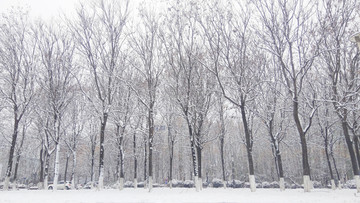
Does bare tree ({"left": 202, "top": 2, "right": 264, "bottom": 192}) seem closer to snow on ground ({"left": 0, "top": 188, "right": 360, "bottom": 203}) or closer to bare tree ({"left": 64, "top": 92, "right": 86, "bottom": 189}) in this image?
snow on ground ({"left": 0, "top": 188, "right": 360, "bottom": 203})

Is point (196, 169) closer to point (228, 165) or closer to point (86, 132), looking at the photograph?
point (86, 132)

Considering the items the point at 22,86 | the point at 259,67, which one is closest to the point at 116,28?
the point at 22,86

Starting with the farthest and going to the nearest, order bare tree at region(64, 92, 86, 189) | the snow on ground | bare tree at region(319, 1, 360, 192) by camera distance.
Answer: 1. bare tree at region(64, 92, 86, 189)
2. bare tree at region(319, 1, 360, 192)
3. the snow on ground

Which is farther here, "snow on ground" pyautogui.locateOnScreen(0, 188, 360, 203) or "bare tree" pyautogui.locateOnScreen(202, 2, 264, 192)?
"bare tree" pyautogui.locateOnScreen(202, 2, 264, 192)

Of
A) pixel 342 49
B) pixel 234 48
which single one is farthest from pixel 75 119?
pixel 342 49

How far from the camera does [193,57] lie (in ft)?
62.4

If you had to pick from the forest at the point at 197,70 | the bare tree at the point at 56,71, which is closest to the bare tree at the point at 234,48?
the forest at the point at 197,70

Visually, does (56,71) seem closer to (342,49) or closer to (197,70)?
(197,70)

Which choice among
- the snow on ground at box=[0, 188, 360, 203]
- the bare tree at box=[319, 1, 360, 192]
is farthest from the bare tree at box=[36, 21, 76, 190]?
the bare tree at box=[319, 1, 360, 192]

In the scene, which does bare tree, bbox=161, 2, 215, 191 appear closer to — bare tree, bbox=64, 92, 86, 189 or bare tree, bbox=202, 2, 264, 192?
bare tree, bbox=202, 2, 264, 192

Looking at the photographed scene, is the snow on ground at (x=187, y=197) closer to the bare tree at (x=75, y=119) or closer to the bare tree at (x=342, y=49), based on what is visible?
the bare tree at (x=342, y=49)

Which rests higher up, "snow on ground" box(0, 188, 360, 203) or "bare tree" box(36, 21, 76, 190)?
"bare tree" box(36, 21, 76, 190)

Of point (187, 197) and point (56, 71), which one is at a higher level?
point (56, 71)

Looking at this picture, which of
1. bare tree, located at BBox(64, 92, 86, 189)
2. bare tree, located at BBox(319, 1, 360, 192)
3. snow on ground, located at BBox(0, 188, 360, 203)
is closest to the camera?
snow on ground, located at BBox(0, 188, 360, 203)
